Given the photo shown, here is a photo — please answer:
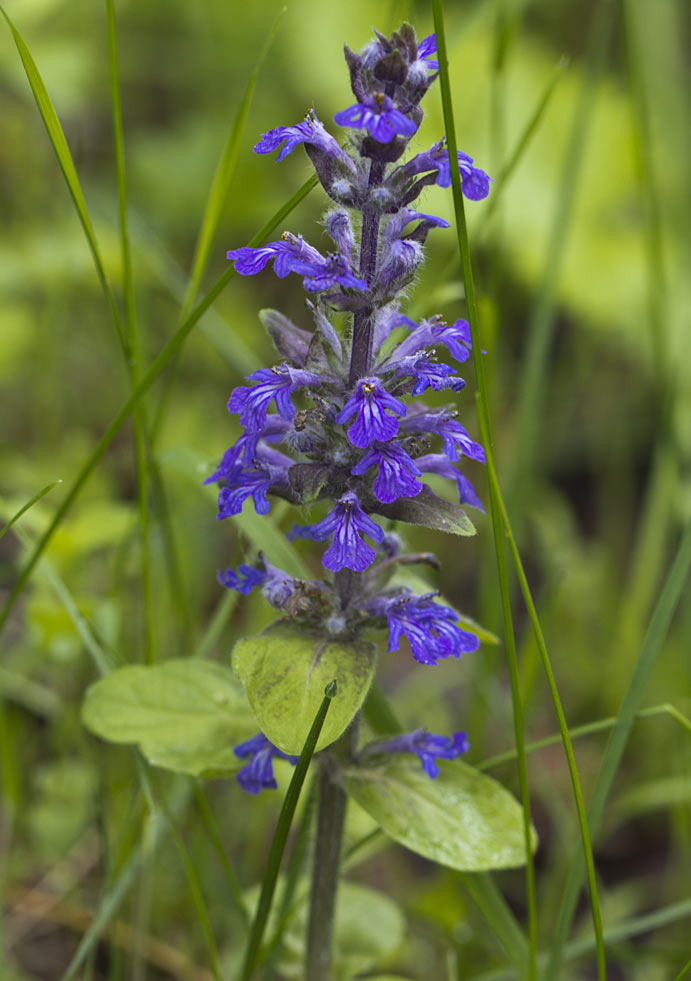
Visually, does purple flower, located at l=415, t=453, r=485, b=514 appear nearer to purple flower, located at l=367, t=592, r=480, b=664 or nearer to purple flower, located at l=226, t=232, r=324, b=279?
purple flower, located at l=367, t=592, r=480, b=664

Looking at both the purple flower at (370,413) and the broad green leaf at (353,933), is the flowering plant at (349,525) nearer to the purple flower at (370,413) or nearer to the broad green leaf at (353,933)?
the purple flower at (370,413)

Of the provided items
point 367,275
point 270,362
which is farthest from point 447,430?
point 270,362

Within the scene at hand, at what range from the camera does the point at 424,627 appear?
5.97ft

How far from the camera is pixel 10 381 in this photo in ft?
15.8

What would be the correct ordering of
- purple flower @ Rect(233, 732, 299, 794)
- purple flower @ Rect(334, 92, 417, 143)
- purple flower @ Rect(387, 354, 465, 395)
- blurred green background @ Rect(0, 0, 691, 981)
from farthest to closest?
blurred green background @ Rect(0, 0, 691, 981) < purple flower @ Rect(233, 732, 299, 794) < purple flower @ Rect(387, 354, 465, 395) < purple flower @ Rect(334, 92, 417, 143)

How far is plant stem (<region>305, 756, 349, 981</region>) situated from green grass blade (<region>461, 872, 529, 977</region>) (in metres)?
0.30

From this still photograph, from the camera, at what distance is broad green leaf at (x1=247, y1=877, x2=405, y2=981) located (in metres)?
2.45

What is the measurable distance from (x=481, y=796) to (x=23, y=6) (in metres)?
3.37

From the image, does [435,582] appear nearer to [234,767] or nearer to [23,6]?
[234,767]

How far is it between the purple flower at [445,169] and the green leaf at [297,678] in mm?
909

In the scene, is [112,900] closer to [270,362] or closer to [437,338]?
[437,338]

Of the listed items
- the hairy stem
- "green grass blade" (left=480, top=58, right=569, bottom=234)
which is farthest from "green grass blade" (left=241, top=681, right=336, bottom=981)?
"green grass blade" (left=480, top=58, right=569, bottom=234)

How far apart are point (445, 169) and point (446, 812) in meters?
1.33

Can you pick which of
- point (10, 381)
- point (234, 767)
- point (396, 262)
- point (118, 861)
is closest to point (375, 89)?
point (396, 262)
